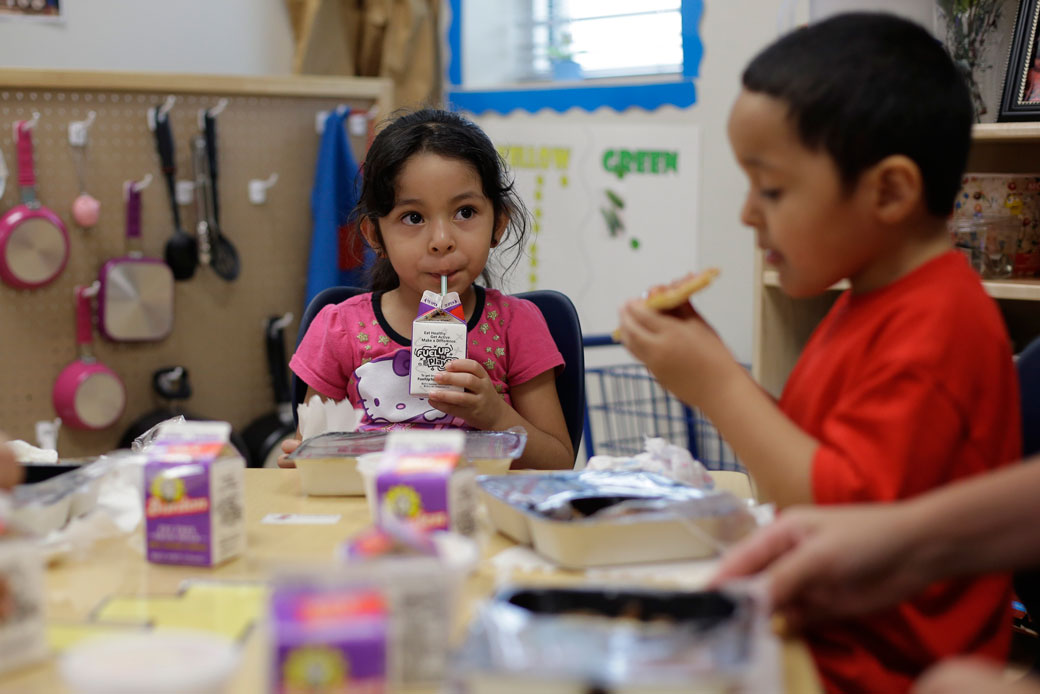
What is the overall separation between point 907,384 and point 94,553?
785mm

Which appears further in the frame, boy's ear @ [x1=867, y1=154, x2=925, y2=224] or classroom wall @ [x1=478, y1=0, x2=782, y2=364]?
classroom wall @ [x1=478, y1=0, x2=782, y2=364]

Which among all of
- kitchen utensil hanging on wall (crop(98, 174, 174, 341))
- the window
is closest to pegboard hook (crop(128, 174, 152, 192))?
kitchen utensil hanging on wall (crop(98, 174, 174, 341))

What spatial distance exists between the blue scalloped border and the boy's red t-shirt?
1.98 m

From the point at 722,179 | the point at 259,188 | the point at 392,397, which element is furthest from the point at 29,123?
the point at 722,179

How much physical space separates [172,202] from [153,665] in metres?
2.22

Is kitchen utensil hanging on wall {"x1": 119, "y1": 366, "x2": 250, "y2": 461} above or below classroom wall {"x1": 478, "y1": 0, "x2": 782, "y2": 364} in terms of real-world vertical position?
below

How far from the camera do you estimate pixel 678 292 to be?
1020mm

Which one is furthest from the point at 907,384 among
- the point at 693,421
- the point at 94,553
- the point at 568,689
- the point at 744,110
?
the point at 693,421

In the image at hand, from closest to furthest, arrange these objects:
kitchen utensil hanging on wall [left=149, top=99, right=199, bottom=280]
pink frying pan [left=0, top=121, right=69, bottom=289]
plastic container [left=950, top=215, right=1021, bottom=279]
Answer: plastic container [left=950, top=215, right=1021, bottom=279] → pink frying pan [left=0, top=121, right=69, bottom=289] → kitchen utensil hanging on wall [left=149, top=99, right=199, bottom=280]

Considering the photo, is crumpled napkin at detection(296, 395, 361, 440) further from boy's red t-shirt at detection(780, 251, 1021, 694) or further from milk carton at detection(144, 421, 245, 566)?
boy's red t-shirt at detection(780, 251, 1021, 694)

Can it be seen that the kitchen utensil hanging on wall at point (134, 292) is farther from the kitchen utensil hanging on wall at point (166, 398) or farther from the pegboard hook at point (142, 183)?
the kitchen utensil hanging on wall at point (166, 398)

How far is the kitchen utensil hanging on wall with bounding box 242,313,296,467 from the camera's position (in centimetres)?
278

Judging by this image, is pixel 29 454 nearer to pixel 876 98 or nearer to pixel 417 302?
pixel 417 302

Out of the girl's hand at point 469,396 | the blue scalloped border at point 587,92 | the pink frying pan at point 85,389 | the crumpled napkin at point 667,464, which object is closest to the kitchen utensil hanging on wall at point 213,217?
the pink frying pan at point 85,389
